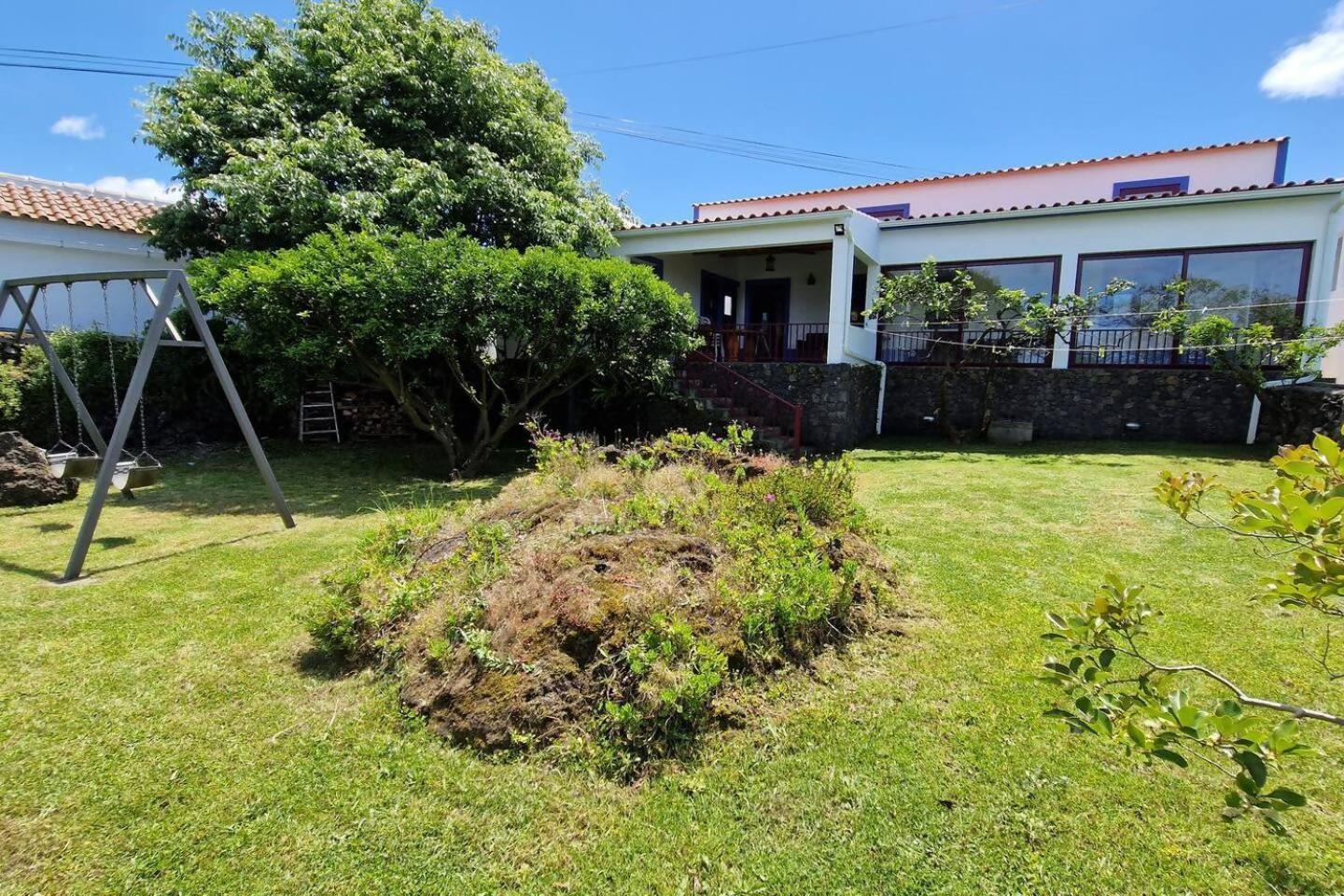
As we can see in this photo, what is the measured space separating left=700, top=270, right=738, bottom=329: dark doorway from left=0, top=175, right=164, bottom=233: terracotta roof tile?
1164cm

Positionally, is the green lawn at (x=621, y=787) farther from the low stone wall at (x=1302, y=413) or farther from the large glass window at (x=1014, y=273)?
the large glass window at (x=1014, y=273)

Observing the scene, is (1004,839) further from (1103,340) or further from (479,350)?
(1103,340)

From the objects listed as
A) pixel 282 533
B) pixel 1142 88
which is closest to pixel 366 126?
pixel 282 533

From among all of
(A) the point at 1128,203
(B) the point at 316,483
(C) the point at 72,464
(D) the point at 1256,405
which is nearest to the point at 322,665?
(C) the point at 72,464

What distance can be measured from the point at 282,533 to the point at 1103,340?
14.1 meters

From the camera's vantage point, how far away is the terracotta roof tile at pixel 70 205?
12.4 meters

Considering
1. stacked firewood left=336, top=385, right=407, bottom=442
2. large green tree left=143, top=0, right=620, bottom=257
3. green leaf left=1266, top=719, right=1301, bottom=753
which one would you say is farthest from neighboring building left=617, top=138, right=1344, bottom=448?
green leaf left=1266, top=719, right=1301, bottom=753

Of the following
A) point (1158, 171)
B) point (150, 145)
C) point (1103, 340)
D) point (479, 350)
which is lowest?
point (479, 350)

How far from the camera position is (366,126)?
1068cm

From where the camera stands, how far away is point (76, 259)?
12.9 metres

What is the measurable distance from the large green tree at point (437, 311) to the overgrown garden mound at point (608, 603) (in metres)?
4.08

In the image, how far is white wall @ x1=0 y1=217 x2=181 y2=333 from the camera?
12.2 meters

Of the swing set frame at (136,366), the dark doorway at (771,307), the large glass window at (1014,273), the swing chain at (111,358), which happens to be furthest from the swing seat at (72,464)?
the large glass window at (1014,273)

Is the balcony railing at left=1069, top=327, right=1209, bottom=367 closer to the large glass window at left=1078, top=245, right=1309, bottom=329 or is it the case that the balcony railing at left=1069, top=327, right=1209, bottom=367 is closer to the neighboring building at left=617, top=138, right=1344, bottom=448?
the neighboring building at left=617, top=138, right=1344, bottom=448
